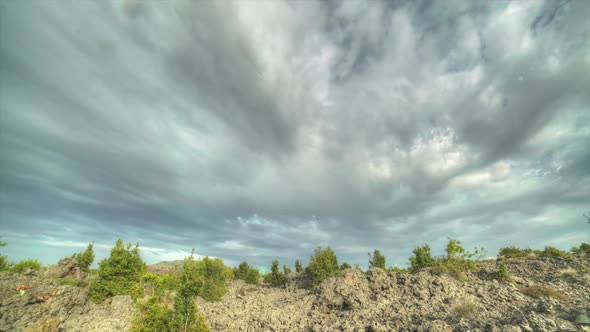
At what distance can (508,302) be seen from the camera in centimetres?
1775

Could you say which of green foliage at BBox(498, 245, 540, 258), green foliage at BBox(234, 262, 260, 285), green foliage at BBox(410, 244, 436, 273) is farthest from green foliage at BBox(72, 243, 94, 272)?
green foliage at BBox(498, 245, 540, 258)

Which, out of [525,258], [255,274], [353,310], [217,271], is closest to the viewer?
[353,310]

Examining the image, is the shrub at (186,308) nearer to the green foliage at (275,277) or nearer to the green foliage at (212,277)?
the green foliage at (212,277)

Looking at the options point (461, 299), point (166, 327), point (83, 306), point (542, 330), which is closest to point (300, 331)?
point (166, 327)

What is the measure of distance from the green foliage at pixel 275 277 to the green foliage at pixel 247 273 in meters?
5.66

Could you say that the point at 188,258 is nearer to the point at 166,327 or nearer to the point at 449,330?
the point at 166,327

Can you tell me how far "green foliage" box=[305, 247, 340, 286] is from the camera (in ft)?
127

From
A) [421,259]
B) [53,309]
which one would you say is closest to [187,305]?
[53,309]

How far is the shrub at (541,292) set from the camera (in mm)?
17703

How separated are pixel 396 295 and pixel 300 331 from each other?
1023 centimetres

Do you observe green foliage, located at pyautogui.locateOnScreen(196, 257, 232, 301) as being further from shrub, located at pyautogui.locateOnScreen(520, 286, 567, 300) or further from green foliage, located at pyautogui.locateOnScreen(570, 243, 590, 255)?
green foliage, located at pyautogui.locateOnScreen(570, 243, 590, 255)

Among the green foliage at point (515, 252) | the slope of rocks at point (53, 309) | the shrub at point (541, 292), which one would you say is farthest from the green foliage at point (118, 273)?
the green foliage at point (515, 252)

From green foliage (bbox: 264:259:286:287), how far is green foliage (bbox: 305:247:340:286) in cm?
1678

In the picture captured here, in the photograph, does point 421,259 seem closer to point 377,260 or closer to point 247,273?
point 377,260
